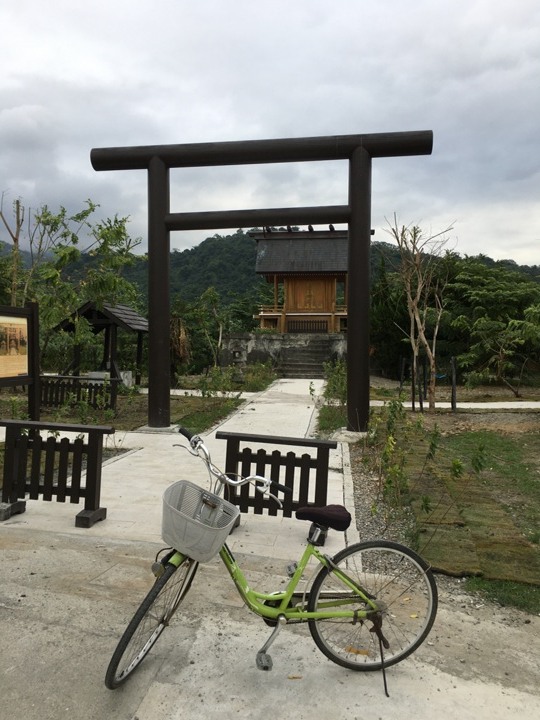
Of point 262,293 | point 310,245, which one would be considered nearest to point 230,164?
point 310,245

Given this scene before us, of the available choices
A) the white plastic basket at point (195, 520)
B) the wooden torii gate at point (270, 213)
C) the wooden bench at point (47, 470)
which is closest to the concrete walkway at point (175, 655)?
the wooden bench at point (47, 470)

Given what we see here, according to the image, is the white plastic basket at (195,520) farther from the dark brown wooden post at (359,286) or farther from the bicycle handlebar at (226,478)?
the dark brown wooden post at (359,286)

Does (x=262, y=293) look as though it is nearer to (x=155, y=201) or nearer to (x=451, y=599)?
(x=155, y=201)

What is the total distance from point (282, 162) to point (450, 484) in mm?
5728

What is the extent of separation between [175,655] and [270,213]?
7.36 m

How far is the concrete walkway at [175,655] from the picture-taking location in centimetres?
225

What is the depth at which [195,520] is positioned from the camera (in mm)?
2229

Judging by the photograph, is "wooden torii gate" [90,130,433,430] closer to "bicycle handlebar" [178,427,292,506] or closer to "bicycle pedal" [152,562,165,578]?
"bicycle handlebar" [178,427,292,506]

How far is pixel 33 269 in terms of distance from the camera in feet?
47.8

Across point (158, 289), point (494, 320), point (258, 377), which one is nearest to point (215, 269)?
point (258, 377)

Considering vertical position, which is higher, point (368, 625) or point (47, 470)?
point (47, 470)

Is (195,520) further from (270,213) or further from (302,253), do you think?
(302,253)

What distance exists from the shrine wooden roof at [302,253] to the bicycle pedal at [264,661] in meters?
26.6

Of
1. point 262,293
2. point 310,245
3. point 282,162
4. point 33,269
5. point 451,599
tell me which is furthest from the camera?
point 262,293
